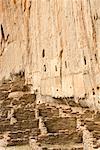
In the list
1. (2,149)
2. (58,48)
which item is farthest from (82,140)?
(58,48)

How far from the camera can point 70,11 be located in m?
19.9

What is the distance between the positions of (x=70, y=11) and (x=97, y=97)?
5304 mm

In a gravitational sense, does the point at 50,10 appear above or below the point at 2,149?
above

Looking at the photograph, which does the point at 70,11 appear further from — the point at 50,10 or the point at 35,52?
the point at 35,52

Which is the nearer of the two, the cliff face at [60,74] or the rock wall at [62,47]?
the cliff face at [60,74]

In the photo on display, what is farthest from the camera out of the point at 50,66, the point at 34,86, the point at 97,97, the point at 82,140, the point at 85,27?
the point at 34,86

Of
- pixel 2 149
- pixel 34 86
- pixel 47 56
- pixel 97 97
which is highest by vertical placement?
pixel 47 56

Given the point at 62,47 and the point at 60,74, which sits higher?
the point at 62,47

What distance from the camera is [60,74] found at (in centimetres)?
2042

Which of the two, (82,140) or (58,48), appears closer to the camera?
(82,140)

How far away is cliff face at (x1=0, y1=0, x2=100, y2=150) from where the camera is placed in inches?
548

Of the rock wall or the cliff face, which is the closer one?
the cliff face

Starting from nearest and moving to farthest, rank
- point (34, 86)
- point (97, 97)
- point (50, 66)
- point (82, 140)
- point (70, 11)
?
point (82, 140), point (97, 97), point (70, 11), point (50, 66), point (34, 86)

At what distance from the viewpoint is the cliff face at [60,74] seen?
13.9 m
